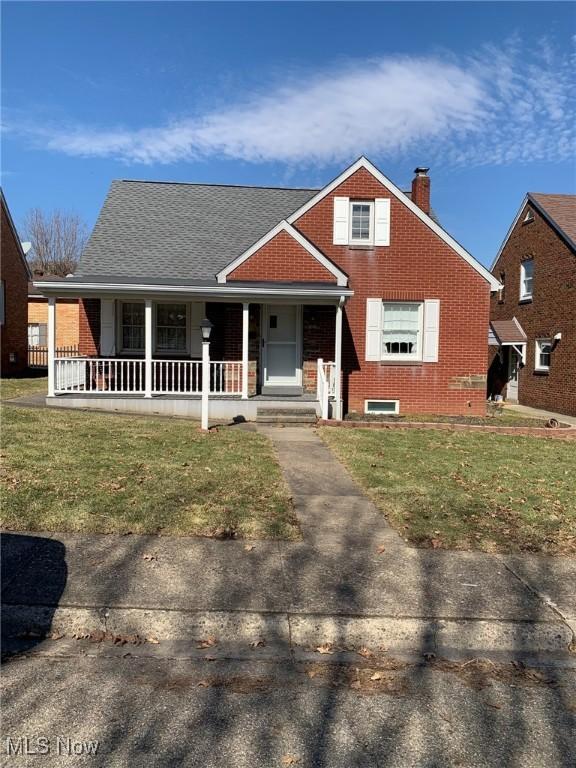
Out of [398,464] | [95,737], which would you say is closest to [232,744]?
[95,737]

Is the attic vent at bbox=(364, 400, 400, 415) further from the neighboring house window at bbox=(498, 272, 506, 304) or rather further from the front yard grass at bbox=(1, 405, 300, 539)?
the neighboring house window at bbox=(498, 272, 506, 304)

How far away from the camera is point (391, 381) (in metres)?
15.2

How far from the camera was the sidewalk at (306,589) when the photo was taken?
150 inches

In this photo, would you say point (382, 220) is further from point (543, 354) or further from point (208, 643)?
point (208, 643)

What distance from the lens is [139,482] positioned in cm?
663

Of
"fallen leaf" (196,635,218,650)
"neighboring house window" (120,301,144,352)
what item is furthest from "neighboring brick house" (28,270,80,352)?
"fallen leaf" (196,635,218,650)

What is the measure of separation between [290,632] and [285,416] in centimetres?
865

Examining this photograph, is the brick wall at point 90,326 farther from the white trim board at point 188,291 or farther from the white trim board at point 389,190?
the white trim board at point 389,190

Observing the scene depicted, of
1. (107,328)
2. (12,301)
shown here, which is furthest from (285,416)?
(12,301)

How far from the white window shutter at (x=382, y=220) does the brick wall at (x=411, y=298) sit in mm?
141

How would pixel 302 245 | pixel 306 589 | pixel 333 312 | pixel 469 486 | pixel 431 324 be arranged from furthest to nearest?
pixel 431 324, pixel 333 312, pixel 302 245, pixel 469 486, pixel 306 589

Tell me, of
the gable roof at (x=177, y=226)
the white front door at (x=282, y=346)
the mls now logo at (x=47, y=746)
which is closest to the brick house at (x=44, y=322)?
the gable roof at (x=177, y=226)

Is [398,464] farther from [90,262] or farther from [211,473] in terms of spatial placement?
[90,262]

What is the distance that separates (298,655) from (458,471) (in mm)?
5027
